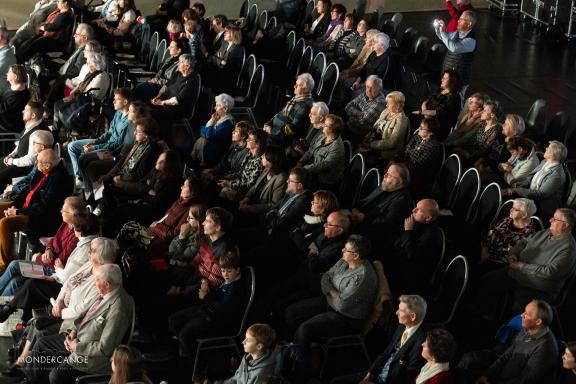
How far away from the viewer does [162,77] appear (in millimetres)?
9742

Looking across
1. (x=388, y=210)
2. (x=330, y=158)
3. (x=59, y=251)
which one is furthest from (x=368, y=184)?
(x=59, y=251)

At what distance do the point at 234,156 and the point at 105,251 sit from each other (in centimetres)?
224

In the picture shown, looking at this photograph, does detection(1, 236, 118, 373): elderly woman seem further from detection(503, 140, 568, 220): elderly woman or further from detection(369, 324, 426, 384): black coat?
detection(503, 140, 568, 220): elderly woman

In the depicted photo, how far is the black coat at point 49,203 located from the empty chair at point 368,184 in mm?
2188

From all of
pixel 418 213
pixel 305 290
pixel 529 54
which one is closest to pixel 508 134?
pixel 418 213

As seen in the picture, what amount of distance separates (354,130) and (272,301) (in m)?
2.86

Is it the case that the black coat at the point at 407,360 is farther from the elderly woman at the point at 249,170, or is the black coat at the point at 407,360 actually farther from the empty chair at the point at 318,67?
the empty chair at the point at 318,67

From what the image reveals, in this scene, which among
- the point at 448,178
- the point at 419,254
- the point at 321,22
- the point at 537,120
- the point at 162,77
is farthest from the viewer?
the point at 321,22

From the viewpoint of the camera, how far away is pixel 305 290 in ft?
20.3

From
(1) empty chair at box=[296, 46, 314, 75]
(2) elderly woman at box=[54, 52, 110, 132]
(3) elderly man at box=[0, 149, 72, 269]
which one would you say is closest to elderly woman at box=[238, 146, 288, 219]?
(3) elderly man at box=[0, 149, 72, 269]

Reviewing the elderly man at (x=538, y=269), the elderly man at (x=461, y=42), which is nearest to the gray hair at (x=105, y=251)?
the elderly man at (x=538, y=269)

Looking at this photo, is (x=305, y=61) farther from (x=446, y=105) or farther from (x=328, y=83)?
(x=446, y=105)

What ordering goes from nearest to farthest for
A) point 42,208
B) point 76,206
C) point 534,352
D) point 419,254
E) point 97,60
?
point 534,352 → point 419,254 → point 76,206 → point 42,208 → point 97,60

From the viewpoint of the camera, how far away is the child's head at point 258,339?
505cm
